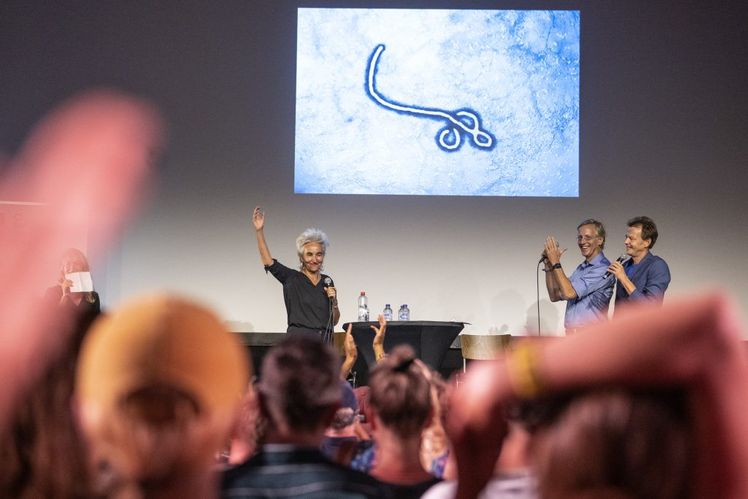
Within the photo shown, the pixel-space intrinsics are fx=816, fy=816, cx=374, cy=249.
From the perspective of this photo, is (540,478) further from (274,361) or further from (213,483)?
(274,361)

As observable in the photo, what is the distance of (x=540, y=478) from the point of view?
0.59m

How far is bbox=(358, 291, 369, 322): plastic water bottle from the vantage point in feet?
23.0

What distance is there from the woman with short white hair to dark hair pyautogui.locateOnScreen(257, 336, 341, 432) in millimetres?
4085

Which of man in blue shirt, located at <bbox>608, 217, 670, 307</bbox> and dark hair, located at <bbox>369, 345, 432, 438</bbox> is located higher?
man in blue shirt, located at <bbox>608, 217, 670, 307</bbox>

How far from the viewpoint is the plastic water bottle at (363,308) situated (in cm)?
700

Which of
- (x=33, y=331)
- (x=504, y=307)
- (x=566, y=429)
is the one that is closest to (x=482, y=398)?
(x=566, y=429)

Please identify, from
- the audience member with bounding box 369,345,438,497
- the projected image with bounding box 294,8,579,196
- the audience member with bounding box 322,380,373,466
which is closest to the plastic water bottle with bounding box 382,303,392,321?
the projected image with bounding box 294,8,579,196

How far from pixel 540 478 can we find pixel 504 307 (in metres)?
6.69

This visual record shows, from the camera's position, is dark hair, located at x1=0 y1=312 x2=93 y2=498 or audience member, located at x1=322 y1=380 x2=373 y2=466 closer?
dark hair, located at x1=0 y1=312 x2=93 y2=498

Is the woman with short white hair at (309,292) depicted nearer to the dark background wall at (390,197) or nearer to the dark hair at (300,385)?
the dark background wall at (390,197)

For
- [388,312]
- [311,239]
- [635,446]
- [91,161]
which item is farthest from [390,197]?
[635,446]

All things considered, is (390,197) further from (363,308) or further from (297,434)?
(297,434)

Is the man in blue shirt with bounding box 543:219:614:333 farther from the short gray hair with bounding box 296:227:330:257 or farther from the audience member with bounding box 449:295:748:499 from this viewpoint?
the audience member with bounding box 449:295:748:499

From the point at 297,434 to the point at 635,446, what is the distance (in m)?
1.04
